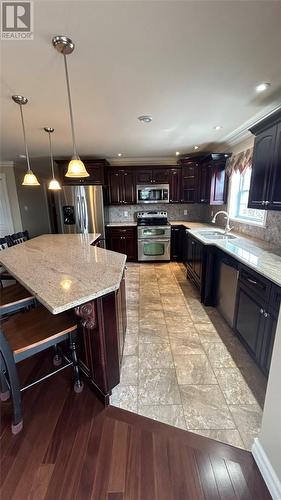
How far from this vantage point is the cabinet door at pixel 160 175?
15.7 ft

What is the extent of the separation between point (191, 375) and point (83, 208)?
3.78 m

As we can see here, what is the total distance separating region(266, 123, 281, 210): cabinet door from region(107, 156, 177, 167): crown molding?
337 centimetres

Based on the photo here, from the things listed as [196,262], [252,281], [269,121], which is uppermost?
[269,121]

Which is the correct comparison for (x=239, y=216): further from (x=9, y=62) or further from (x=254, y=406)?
(x=9, y=62)

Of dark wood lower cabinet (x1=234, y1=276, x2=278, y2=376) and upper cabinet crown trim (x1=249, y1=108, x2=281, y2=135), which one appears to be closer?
dark wood lower cabinet (x1=234, y1=276, x2=278, y2=376)

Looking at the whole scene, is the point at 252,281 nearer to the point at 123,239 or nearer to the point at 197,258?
the point at 197,258

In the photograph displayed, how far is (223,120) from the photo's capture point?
272 cm

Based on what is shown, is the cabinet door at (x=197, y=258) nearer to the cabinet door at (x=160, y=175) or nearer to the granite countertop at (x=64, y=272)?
the granite countertop at (x=64, y=272)

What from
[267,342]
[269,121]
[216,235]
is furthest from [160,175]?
[267,342]

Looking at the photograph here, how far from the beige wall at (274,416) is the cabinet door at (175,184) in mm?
4186

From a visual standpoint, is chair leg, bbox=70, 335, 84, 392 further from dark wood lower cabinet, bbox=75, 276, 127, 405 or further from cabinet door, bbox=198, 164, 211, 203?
cabinet door, bbox=198, 164, 211, 203

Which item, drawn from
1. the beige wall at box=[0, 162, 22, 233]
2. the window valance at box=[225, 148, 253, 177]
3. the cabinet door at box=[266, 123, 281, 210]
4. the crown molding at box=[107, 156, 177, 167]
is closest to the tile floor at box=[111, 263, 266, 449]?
the cabinet door at box=[266, 123, 281, 210]

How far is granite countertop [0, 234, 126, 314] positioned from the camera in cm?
119

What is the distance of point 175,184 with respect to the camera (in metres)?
4.85
